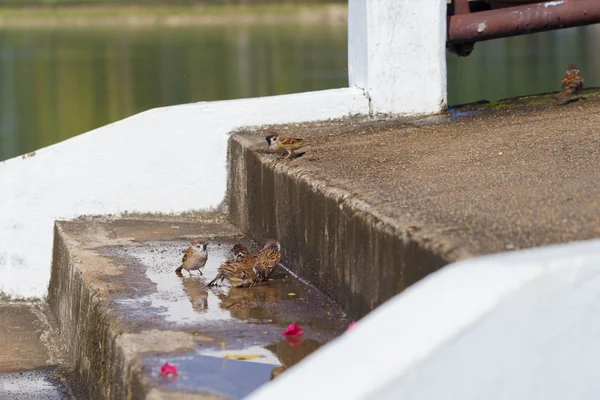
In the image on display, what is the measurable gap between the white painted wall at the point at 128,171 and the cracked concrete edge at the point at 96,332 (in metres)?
0.20

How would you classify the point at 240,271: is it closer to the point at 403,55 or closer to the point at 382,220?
the point at 382,220

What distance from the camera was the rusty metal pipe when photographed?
24.6ft

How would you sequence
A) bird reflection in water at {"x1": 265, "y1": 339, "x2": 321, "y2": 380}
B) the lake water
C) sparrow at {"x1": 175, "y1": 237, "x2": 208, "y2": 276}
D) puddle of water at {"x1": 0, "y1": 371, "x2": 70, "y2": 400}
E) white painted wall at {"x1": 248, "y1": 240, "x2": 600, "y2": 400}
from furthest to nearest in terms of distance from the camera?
the lake water → sparrow at {"x1": 175, "y1": 237, "x2": 208, "y2": 276} → puddle of water at {"x1": 0, "y1": 371, "x2": 70, "y2": 400} → bird reflection in water at {"x1": 265, "y1": 339, "x2": 321, "y2": 380} → white painted wall at {"x1": 248, "y1": 240, "x2": 600, "y2": 400}

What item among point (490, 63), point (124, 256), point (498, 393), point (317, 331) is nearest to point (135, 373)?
point (317, 331)

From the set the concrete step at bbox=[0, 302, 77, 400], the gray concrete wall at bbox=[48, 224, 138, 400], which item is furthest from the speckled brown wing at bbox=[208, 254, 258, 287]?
the concrete step at bbox=[0, 302, 77, 400]

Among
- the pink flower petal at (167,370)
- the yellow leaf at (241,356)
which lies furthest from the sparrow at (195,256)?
the pink flower petal at (167,370)

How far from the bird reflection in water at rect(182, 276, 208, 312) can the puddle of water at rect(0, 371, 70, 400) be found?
2.63 feet

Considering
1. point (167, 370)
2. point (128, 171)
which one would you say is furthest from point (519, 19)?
point (167, 370)

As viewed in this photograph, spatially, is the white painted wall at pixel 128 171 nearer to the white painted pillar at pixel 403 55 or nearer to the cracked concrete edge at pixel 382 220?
the white painted pillar at pixel 403 55

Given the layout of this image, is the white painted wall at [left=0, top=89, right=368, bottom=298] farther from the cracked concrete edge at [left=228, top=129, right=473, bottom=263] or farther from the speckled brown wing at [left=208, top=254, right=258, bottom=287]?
the speckled brown wing at [left=208, top=254, right=258, bottom=287]

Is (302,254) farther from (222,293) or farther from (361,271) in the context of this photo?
(361,271)

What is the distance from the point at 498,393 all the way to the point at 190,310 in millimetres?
2075

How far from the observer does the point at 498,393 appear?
3.05 meters

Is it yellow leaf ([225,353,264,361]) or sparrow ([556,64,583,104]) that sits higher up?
sparrow ([556,64,583,104])
